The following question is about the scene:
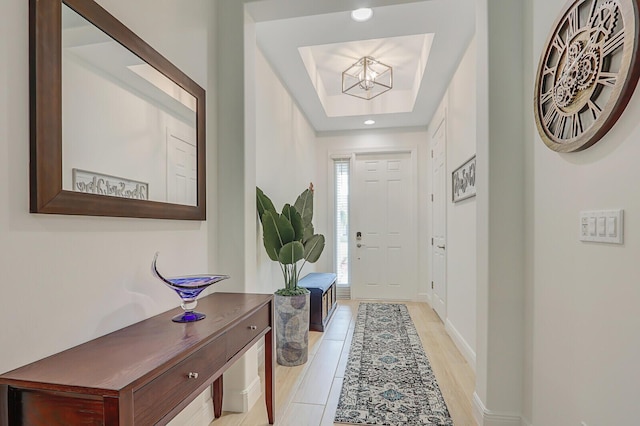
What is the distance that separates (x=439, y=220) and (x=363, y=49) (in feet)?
6.99

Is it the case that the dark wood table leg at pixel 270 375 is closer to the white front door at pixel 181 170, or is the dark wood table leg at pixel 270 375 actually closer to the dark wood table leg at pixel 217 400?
the dark wood table leg at pixel 217 400

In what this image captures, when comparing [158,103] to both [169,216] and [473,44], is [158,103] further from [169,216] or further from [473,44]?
[473,44]

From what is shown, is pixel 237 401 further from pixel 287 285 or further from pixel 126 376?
pixel 126 376

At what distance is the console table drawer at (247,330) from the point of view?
1444 mm

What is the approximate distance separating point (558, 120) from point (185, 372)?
174cm

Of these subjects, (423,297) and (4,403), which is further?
(423,297)

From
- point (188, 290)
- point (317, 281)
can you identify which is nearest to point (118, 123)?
point (188, 290)

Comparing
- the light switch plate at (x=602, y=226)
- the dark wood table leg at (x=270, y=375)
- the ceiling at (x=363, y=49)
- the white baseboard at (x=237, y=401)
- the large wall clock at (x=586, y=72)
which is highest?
the ceiling at (x=363, y=49)

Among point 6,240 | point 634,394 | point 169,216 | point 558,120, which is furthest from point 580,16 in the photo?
point 6,240

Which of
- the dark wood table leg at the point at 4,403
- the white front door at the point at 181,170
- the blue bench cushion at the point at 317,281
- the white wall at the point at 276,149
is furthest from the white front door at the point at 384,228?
the dark wood table leg at the point at 4,403

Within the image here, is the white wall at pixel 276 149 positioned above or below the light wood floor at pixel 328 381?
above

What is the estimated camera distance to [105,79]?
4.06 feet

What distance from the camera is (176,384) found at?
1.07 metres

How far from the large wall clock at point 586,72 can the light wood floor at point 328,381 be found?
165cm
